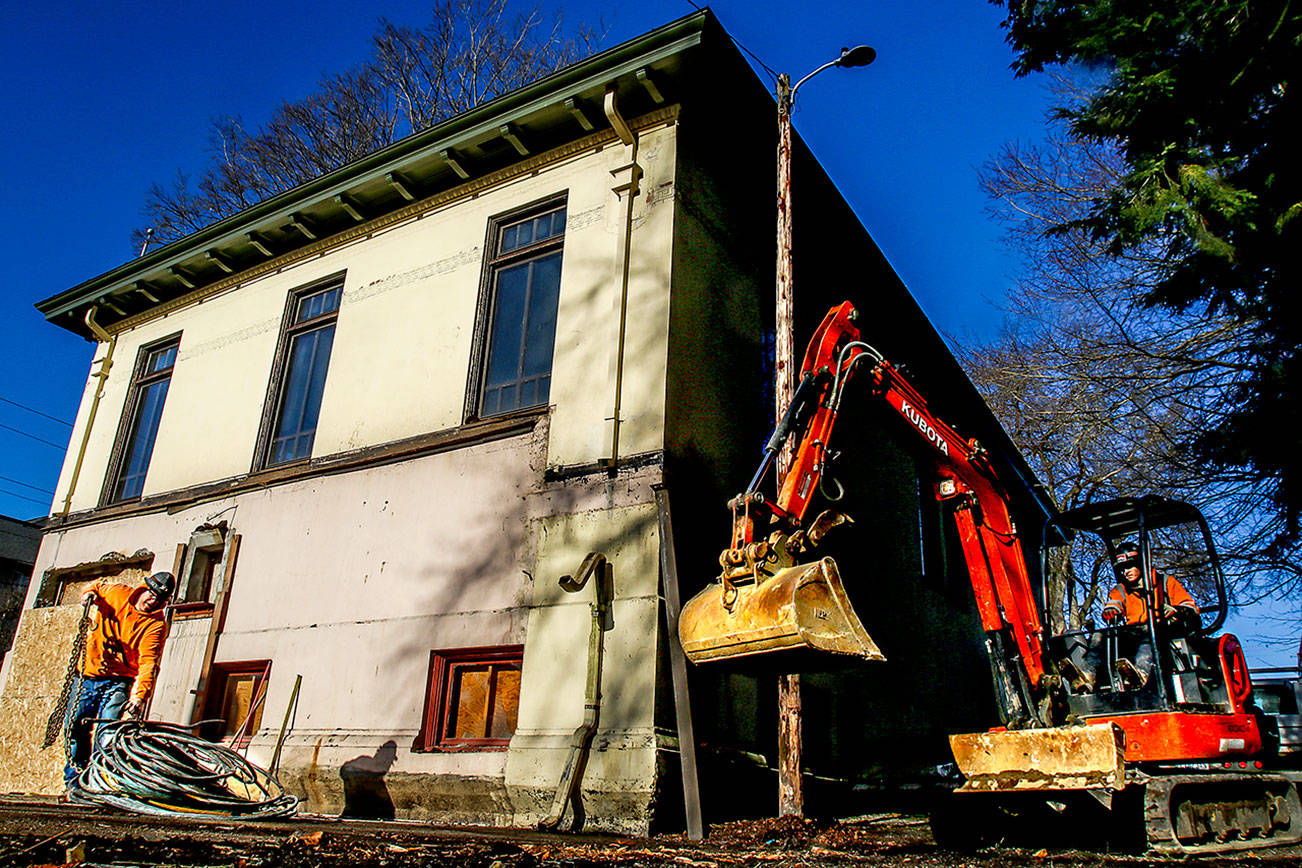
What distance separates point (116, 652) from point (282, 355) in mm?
4920

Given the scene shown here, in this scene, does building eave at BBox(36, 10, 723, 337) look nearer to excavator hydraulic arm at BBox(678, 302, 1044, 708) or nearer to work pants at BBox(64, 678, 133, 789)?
excavator hydraulic arm at BBox(678, 302, 1044, 708)

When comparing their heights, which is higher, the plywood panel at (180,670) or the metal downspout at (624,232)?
the metal downspout at (624,232)

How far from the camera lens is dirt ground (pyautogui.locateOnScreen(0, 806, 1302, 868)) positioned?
13.3 feet

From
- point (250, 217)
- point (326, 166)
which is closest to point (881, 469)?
point (250, 217)

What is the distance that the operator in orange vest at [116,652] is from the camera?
8.20 metres

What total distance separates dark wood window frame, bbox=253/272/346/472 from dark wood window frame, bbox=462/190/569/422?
2.52 metres

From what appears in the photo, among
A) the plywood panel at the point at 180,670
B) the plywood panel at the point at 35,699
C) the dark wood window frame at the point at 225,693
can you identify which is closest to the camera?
the dark wood window frame at the point at 225,693

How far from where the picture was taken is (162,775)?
23.1ft

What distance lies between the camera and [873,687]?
11844 millimetres

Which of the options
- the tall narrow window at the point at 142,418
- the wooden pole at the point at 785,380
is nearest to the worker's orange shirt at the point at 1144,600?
the wooden pole at the point at 785,380

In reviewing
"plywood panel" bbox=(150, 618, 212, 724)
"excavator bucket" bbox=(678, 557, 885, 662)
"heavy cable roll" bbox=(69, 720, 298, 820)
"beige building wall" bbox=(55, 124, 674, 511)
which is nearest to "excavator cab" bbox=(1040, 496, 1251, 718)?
"excavator bucket" bbox=(678, 557, 885, 662)

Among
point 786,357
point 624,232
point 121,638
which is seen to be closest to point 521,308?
point 624,232

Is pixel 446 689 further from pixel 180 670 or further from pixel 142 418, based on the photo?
pixel 142 418

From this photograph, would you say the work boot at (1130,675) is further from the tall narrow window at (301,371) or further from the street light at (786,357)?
the tall narrow window at (301,371)
